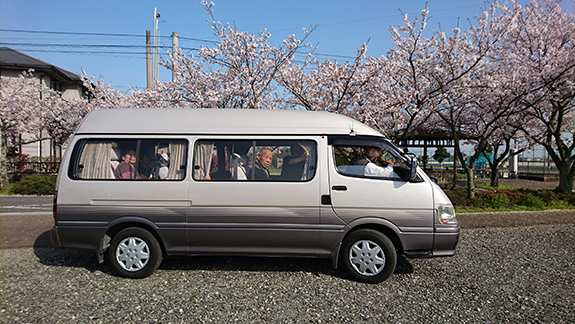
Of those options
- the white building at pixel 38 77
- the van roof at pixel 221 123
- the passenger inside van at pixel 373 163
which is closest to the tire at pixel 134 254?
the van roof at pixel 221 123

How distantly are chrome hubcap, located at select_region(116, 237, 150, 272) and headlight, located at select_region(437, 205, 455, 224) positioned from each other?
4023 millimetres

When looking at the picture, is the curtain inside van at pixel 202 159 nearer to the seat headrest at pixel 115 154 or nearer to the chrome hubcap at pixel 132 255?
the seat headrest at pixel 115 154

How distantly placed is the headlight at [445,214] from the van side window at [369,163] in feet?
2.04

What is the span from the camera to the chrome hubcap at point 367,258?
4590mm

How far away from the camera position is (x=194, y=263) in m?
5.40

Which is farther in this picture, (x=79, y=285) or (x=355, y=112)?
(x=355, y=112)

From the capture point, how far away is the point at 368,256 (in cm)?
461

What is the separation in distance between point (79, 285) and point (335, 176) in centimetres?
368

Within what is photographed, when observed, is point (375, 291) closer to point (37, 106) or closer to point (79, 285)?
point (79, 285)

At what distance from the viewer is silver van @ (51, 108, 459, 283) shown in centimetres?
460

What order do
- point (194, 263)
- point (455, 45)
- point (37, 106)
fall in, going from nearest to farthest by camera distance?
point (194, 263), point (455, 45), point (37, 106)

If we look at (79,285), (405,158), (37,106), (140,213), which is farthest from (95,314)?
(37,106)

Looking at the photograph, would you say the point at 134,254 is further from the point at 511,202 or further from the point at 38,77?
the point at 38,77

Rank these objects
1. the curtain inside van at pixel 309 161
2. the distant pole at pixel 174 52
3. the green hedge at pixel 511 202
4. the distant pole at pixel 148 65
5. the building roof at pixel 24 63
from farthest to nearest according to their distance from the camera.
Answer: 1. the building roof at pixel 24 63
2. the distant pole at pixel 148 65
3. the distant pole at pixel 174 52
4. the green hedge at pixel 511 202
5. the curtain inside van at pixel 309 161
